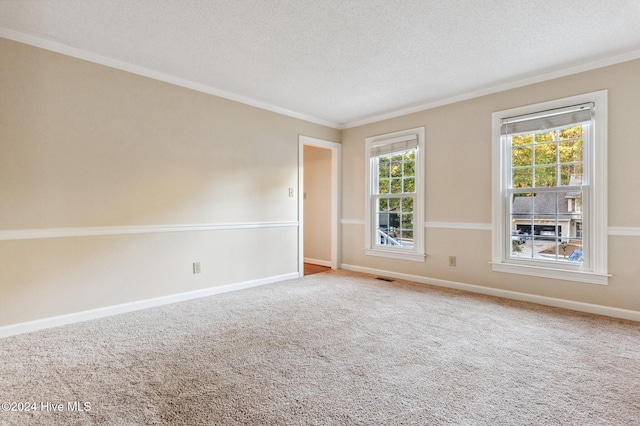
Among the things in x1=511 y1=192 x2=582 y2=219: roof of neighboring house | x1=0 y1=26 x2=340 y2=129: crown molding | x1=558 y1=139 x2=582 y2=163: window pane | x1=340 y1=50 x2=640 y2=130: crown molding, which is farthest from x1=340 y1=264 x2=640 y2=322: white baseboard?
x1=0 y1=26 x2=340 y2=129: crown molding

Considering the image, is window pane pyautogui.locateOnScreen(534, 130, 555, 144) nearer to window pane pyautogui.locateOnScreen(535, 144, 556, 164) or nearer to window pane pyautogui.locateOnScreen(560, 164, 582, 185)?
window pane pyautogui.locateOnScreen(535, 144, 556, 164)

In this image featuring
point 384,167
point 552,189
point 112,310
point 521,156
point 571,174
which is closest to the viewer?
point 112,310

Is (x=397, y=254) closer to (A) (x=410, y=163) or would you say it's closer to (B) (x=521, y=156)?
(A) (x=410, y=163)

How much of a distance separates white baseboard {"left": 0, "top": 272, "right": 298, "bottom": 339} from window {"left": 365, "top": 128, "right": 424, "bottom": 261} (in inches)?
79.0

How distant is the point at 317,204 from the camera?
612 centimetres

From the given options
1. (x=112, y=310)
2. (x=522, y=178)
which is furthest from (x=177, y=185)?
(x=522, y=178)

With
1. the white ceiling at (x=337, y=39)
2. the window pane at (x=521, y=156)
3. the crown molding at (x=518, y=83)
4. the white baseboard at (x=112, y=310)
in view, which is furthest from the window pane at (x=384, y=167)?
the white baseboard at (x=112, y=310)

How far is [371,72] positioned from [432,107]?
1.40 metres

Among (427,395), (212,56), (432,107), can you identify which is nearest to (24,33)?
(212,56)

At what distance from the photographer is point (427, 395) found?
177 cm

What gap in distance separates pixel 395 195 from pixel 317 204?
1.76 m

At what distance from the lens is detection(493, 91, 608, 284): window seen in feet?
10.3

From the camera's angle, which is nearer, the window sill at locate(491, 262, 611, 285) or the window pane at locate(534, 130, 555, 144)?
the window sill at locate(491, 262, 611, 285)

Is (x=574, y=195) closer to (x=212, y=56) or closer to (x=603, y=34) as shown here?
(x=603, y=34)
